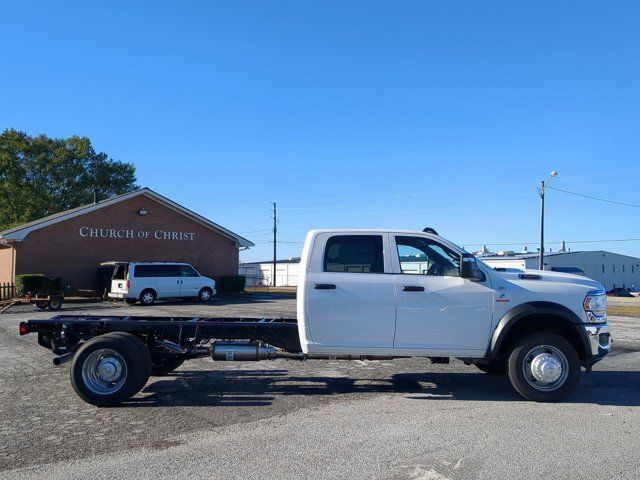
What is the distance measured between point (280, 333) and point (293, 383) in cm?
116

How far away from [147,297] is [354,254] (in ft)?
69.2

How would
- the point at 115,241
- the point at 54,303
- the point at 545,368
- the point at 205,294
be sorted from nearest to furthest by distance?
the point at 545,368, the point at 54,303, the point at 205,294, the point at 115,241

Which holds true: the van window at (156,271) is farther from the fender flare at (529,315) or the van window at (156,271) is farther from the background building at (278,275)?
the background building at (278,275)

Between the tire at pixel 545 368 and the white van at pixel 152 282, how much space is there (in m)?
21.9

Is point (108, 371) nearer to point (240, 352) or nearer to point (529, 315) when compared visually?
point (240, 352)

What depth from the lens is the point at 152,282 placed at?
26688 mm

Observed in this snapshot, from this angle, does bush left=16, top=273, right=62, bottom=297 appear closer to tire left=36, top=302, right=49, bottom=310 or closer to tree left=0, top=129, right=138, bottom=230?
tire left=36, top=302, right=49, bottom=310

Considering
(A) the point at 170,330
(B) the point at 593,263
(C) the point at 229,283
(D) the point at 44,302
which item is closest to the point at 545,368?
(A) the point at 170,330

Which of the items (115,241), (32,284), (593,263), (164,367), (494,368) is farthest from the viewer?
(593,263)

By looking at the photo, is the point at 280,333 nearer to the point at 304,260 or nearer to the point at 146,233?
the point at 304,260

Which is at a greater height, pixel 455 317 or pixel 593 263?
pixel 593 263

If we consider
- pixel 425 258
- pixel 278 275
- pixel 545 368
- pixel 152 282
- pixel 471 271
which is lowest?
pixel 278 275

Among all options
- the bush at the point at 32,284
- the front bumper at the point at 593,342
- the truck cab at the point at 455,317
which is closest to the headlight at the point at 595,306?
the truck cab at the point at 455,317

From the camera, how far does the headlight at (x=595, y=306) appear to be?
7180 millimetres
